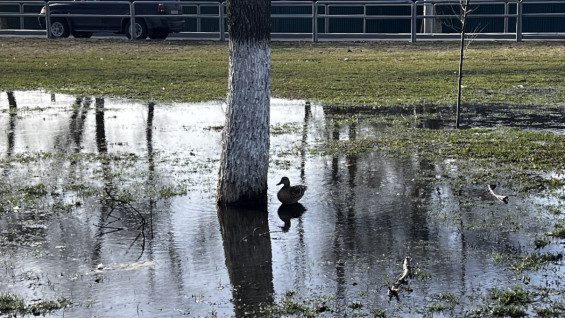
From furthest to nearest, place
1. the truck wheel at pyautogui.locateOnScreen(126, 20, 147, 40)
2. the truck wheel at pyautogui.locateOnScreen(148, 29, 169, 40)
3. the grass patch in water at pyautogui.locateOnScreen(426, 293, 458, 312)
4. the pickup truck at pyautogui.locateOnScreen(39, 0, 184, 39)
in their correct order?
the truck wheel at pyautogui.locateOnScreen(148, 29, 169, 40) < the truck wheel at pyautogui.locateOnScreen(126, 20, 147, 40) < the pickup truck at pyautogui.locateOnScreen(39, 0, 184, 39) < the grass patch in water at pyautogui.locateOnScreen(426, 293, 458, 312)

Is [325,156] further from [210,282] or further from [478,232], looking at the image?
[210,282]

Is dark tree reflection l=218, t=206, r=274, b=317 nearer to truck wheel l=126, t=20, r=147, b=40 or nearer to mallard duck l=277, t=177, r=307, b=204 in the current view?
mallard duck l=277, t=177, r=307, b=204

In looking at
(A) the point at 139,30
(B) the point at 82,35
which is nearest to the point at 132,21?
(A) the point at 139,30

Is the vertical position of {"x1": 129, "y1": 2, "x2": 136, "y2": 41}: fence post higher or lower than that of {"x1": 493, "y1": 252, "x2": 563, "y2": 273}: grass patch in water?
higher

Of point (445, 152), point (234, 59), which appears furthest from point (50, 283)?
point (445, 152)

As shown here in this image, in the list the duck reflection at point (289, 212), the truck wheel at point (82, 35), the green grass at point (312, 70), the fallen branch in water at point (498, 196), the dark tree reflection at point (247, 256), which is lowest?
the dark tree reflection at point (247, 256)

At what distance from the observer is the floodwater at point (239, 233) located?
655 centimetres

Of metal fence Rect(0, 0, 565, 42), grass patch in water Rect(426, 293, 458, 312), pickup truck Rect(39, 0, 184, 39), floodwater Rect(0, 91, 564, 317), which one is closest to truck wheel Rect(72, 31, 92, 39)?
pickup truck Rect(39, 0, 184, 39)

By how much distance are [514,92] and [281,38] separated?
15045 millimetres

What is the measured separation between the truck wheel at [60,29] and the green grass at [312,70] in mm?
1380

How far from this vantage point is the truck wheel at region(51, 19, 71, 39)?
31672 millimetres

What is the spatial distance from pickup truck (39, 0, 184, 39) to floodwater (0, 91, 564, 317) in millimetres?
18419

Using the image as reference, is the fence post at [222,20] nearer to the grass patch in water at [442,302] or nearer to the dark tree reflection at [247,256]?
the dark tree reflection at [247,256]

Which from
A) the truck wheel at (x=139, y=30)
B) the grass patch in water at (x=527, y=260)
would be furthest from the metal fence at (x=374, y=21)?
the grass patch in water at (x=527, y=260)
